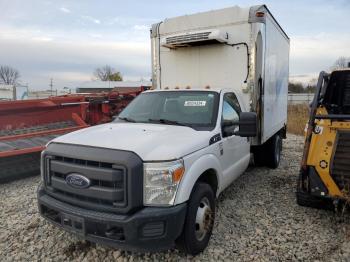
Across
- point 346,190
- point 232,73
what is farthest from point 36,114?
point 346,190

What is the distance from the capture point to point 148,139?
3273 mm

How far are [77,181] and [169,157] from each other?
0.96 m

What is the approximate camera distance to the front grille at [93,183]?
2920 millimetres

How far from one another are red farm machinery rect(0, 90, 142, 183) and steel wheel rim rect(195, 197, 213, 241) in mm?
4091

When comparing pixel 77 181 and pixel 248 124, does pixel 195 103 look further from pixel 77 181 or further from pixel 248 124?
pixel 77 181

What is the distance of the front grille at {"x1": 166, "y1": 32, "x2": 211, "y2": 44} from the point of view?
5699mm

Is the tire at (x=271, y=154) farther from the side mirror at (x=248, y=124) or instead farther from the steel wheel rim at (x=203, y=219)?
the steel wheel rim at (x=203, y=219)

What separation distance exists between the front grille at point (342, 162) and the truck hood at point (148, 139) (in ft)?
5.69

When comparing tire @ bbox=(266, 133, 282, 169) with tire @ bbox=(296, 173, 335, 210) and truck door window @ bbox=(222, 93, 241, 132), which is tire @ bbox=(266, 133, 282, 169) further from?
tire @ bbox=(296, 173, 335, 210)

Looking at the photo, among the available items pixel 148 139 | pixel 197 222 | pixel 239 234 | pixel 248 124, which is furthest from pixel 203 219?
pixel 248 124

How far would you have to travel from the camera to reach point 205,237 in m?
3.54

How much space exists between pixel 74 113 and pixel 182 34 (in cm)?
423

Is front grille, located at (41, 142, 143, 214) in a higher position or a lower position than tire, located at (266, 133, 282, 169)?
higher

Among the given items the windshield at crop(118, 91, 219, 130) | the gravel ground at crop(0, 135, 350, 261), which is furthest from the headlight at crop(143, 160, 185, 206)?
the windshield at crop(118, 91, 219, 130)
